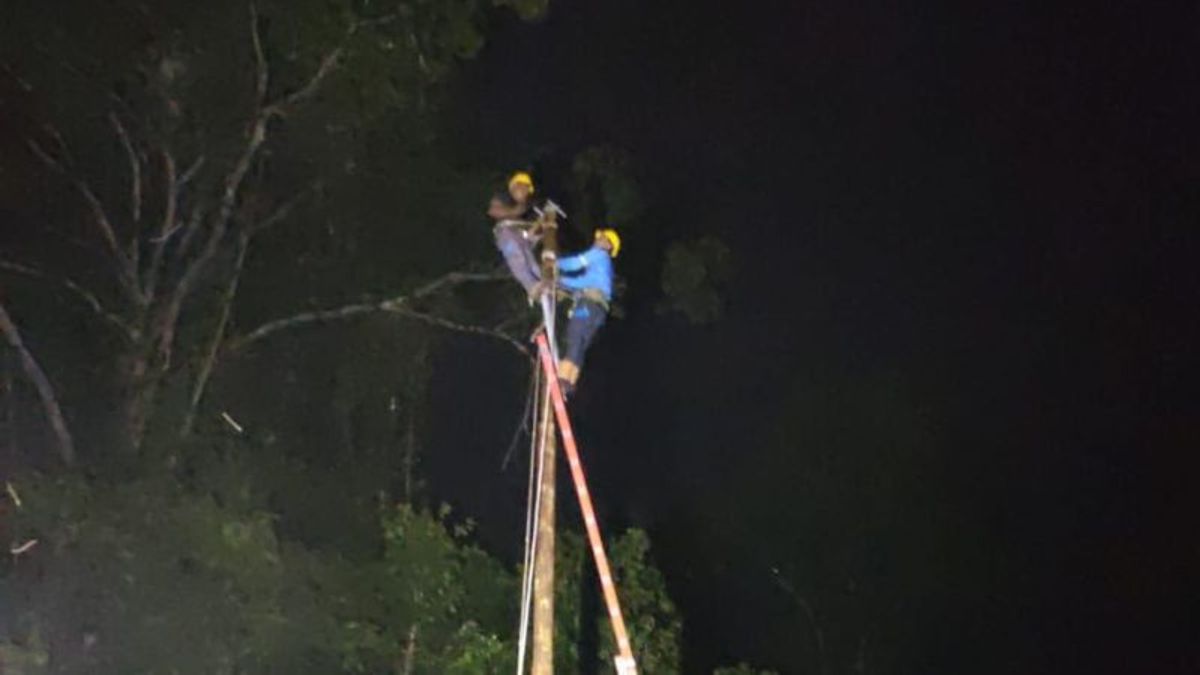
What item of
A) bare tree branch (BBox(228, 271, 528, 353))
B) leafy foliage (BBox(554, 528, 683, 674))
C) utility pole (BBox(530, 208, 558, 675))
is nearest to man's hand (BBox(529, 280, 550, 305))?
utility pole (BBox(530, 208, 558, 675))

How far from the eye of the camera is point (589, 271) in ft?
25.5

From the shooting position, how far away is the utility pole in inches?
258

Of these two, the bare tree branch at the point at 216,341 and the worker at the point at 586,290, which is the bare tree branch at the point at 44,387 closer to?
the bare tree branch at the point at 216,341

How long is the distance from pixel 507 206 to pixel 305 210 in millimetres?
4259

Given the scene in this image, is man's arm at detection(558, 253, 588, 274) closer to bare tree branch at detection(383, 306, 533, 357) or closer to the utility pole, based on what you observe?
the utility pole

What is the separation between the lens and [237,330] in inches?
460

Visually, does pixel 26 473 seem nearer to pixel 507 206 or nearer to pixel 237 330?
pixel 237 330

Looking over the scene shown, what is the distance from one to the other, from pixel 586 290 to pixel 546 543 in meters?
1.50

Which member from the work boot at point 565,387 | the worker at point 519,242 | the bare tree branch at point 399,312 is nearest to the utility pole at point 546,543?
the work boot at point 565,387

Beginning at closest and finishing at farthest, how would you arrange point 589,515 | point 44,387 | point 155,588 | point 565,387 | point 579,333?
point 589,515 < point 565,387 < point 579,333 < point 155,588 < point 44,387

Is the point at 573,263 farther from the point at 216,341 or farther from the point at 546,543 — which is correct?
the point at 216,341

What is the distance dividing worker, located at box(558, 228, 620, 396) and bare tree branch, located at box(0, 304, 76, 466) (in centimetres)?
463

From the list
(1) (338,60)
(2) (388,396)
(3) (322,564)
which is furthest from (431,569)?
→ (1) (338,60)

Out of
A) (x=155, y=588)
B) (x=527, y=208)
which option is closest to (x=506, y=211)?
(x=527, y=208)
